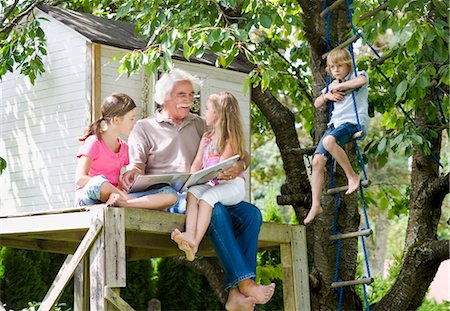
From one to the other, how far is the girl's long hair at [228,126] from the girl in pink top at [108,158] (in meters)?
0.50

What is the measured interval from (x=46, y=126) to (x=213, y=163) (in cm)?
382

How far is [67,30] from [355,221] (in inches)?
140

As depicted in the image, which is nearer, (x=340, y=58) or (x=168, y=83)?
(x=168, y=83)

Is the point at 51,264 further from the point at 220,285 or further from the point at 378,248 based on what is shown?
the point at 378,248

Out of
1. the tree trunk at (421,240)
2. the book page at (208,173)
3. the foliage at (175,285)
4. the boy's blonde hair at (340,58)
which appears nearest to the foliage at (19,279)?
→ the foliage at (175,285)

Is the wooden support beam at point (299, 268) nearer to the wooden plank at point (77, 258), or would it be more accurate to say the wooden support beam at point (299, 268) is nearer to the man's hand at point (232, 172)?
the man's hand at point (232, 172)

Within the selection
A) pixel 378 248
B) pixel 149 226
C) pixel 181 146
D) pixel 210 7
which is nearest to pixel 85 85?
pixel 210 7

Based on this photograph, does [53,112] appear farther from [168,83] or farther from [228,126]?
[228,126]

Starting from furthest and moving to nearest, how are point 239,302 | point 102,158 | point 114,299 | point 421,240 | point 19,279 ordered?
point 19,279 < point 421,240 < point 102,158 < point 239,302 < point 114,299

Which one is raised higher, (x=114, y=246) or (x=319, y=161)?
(x=319, y=161)

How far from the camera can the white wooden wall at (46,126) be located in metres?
8.50

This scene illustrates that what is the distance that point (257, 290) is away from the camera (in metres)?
5.27

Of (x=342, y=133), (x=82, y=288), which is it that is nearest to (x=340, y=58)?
(x=342, y=133)

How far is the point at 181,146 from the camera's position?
5.73 meters
